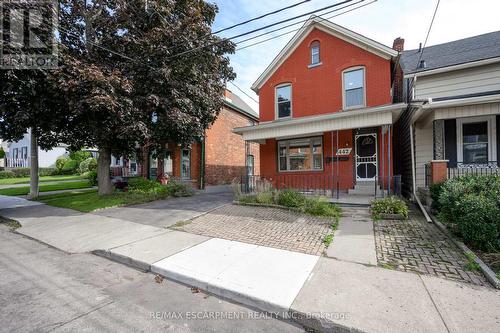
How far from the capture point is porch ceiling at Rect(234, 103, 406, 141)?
896cm

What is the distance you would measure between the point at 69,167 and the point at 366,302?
34.0m

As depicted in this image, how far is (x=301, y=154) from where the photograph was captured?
496 inches

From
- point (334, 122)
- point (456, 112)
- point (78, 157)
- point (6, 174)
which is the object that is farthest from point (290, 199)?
point (6, 174)

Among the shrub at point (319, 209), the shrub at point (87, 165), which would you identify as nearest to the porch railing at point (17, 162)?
the shrub at point (87, 165)

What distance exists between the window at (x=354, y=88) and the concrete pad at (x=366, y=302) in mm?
8942

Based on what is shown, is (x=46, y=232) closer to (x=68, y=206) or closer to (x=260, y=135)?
(x=68, y=206)

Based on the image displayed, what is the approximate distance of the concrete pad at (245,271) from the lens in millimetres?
3447

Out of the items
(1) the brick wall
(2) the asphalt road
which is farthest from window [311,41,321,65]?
(2) the asphalt road

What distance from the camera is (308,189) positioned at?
38.3 feet

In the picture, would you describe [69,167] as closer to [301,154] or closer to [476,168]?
[301,154]

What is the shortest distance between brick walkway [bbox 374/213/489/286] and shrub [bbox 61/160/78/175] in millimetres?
32316

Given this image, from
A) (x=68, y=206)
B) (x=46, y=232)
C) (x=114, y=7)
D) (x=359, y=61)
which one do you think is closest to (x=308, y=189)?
(x=359, y=61)

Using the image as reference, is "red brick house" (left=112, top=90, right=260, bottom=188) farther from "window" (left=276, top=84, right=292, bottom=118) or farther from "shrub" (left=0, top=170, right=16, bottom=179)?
"shrub" (left=0, top=170, right=16, bottom=179)

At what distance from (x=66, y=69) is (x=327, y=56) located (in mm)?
10785
